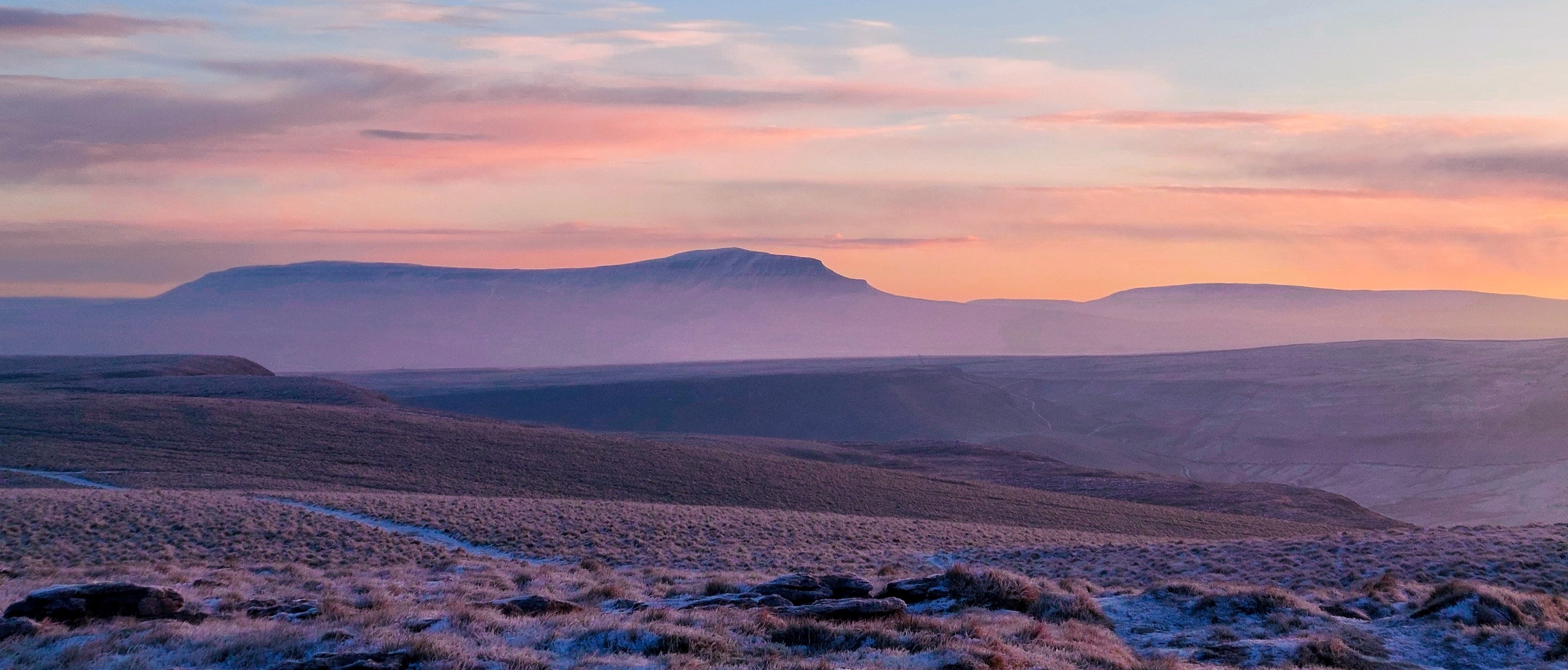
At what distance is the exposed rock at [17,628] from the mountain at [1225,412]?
195 ft

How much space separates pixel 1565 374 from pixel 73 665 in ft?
335

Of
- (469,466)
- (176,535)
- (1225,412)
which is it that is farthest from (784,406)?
(176,535)

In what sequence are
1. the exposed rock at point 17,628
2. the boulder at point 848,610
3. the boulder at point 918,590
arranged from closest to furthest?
1. the exposed rock at point 17,628
2. the boulder at point 848,610
3. the boulder at point 918,590

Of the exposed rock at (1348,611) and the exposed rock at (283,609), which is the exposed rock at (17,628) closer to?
the exposed rock at (283,609)

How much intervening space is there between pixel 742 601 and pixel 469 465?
95.7 ft

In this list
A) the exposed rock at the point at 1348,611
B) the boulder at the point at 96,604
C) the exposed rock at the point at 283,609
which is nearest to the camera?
the boulder at the point at 96,604

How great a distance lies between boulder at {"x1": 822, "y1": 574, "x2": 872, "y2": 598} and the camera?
1213 centimetres

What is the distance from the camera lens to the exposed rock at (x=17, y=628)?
8.20 metres

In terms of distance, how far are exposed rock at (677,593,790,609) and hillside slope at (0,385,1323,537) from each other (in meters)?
20.4

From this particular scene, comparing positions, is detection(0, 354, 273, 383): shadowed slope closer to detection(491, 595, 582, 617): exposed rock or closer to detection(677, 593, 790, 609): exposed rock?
detection(491, 595, 582, 617): exposed rock

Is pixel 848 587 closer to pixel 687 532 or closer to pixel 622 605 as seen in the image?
pixel 622 605

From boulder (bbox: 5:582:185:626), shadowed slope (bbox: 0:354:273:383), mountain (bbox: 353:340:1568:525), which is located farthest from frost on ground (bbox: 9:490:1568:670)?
shadowed slope (bbox: 0:354:273:383)

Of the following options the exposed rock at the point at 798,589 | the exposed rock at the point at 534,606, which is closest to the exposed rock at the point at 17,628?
the exposed rock at the point at 534,606

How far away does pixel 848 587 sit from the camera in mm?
12180
